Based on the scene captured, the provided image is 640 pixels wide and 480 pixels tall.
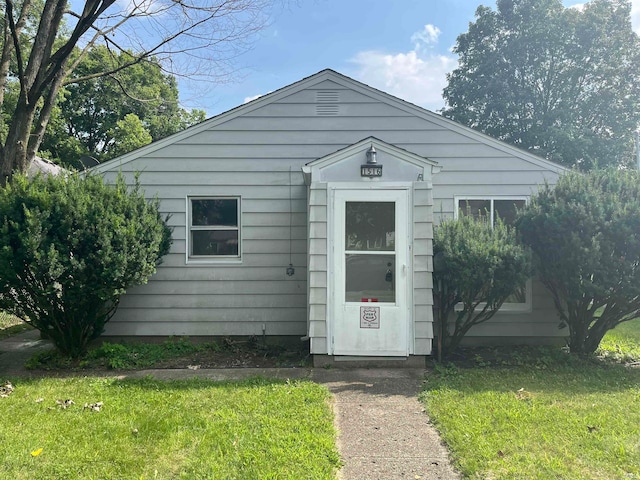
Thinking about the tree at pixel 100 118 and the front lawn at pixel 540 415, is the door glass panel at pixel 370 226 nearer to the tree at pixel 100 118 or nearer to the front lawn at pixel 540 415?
the front lawn at pixel 540 415

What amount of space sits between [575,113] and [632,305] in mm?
19486

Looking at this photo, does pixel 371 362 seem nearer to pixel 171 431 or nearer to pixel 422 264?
pixel 422 264

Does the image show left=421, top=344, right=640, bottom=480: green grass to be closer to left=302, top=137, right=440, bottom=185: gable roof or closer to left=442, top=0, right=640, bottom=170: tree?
left=302, top=137, right=440, bottom=185: gable roof

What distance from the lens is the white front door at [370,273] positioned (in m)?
5.37

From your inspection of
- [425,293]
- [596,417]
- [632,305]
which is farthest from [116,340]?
[632,305]

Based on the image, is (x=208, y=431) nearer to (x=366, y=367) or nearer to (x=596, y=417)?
(x=366, y=367)

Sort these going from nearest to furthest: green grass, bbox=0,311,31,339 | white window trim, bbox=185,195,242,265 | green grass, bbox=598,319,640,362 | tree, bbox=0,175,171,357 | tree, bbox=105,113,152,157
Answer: tree, bbox=0,175,171,357, green grass, bbox=598,319,640,362, white window trim, bbox=185,195,242,265, green grass, bbox=0,311,31,339, tree, bbox=105,113,152,157

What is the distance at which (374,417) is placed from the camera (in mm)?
3941

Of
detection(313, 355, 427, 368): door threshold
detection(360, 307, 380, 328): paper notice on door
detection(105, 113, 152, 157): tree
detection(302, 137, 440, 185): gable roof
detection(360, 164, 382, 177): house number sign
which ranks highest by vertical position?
detection(105, 113, 152, 157): tree

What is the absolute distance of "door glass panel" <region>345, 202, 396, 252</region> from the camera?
5391 mm

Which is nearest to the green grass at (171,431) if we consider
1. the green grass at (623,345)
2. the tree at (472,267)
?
the tree at (472,267)

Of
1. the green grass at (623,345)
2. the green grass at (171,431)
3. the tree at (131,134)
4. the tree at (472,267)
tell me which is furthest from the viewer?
the tree at (131,134)

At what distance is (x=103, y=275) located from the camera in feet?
17.6

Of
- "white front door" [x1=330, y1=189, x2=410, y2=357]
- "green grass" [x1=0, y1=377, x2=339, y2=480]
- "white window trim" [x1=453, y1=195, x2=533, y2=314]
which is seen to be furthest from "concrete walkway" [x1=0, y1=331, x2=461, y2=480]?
"white window trim" [x1=453, y1=195, x2=533, y2=314]
